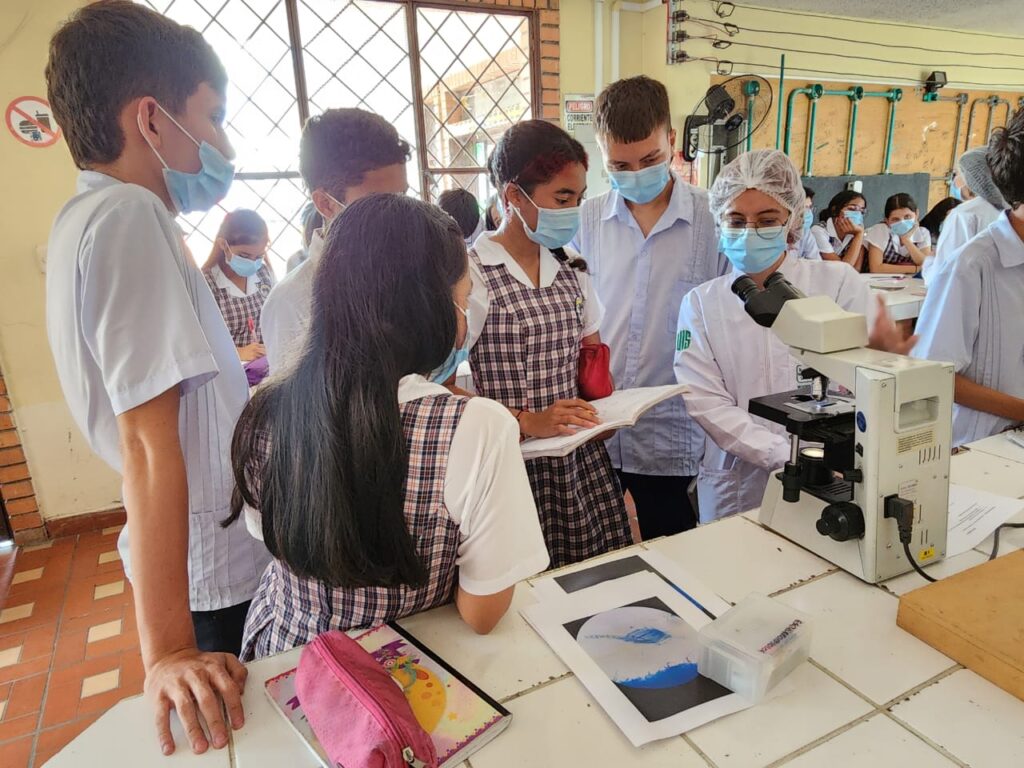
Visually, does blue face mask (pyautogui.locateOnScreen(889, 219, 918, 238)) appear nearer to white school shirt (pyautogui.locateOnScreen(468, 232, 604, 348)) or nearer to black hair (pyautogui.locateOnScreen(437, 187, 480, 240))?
black hair (pyautogui.locateOnScreen(437, 187, 480, 240))

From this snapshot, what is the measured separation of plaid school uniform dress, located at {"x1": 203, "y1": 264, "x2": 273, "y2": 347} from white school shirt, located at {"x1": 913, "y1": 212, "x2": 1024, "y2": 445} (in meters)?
2.52

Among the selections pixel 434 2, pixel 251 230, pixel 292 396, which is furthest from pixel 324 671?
pixel 434 2

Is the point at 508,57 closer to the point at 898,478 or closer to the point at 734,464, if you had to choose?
the point at 734,464

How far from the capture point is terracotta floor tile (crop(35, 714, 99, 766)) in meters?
1.78

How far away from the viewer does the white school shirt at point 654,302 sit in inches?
68.6

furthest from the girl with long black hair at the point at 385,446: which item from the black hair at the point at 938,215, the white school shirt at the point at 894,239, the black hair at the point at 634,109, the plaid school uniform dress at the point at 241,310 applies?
the black hair at the point at 938,215

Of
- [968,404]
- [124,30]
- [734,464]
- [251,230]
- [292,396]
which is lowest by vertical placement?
[734,464]

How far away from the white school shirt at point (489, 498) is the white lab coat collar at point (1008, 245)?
1.44 m

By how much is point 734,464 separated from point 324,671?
112 cm

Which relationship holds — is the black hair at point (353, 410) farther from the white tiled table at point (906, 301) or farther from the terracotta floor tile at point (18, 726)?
the white tiled table at point (906, 301)

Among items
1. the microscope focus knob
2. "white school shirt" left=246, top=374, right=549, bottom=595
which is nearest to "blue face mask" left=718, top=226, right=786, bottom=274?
the microscope focus knob

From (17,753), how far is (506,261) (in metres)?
1.96

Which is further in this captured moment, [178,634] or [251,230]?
[251,230]

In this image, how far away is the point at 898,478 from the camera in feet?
3.10
